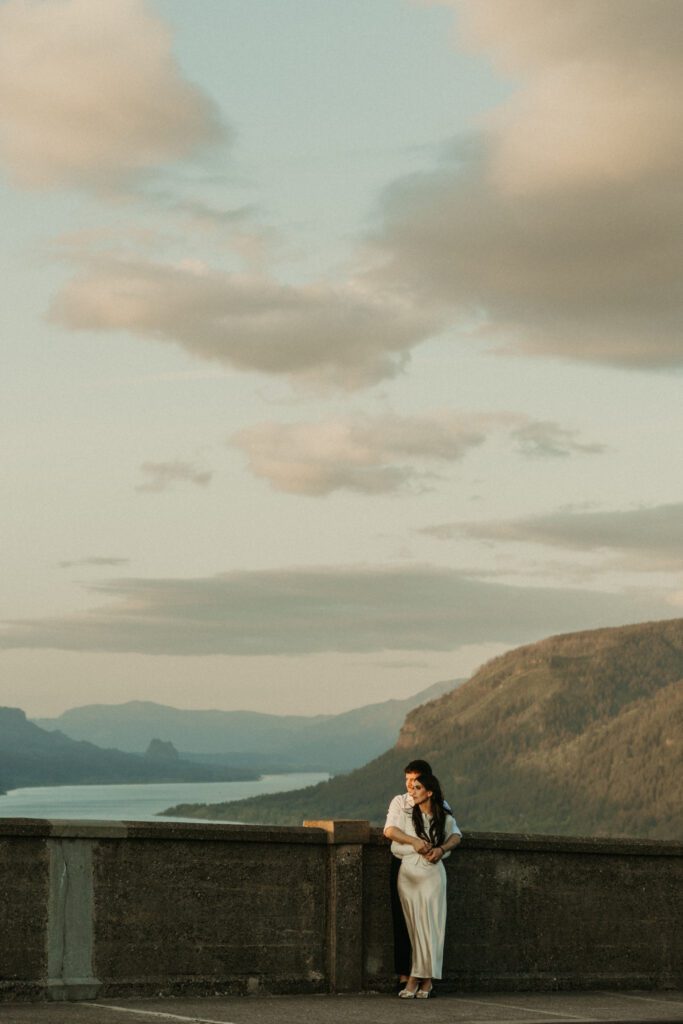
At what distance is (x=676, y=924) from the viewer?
49.2 ft

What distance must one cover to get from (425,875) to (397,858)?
329 millimetres

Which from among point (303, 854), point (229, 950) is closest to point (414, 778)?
point (303, 854)

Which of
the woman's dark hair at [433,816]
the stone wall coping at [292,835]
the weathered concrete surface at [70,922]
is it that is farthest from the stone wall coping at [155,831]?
the woman's dark hair at [433,816]

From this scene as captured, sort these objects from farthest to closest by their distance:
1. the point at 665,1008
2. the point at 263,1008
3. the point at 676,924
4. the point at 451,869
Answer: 1. the point at 676,924
2. the point at 451,869
3. the point at 665,1008
4. the point at 263,1008

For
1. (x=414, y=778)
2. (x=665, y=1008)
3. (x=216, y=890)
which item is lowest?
(x=665, y=1008)

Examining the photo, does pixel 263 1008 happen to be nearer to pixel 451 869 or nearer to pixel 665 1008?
pixel 451 869

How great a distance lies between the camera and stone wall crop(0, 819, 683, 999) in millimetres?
12367

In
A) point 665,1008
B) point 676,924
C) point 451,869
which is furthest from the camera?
point 676,924

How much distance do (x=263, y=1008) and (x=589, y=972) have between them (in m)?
3.81

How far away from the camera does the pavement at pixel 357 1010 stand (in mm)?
11203

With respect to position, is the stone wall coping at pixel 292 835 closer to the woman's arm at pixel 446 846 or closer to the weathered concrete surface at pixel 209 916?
the weathered concrete surface at pixel 209 916

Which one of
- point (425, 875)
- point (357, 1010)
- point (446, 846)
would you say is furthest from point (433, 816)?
point (357, 1010)

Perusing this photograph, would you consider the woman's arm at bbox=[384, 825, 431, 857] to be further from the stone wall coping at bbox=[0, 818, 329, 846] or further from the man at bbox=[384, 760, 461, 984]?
the stone wall coping at bbox=[0, 818, 329, 846]

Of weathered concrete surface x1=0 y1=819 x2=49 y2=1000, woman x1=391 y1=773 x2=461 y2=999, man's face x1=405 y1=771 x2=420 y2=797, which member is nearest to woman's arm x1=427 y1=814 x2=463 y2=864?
woman x1=391 y1=773 x2=461 y2=999
